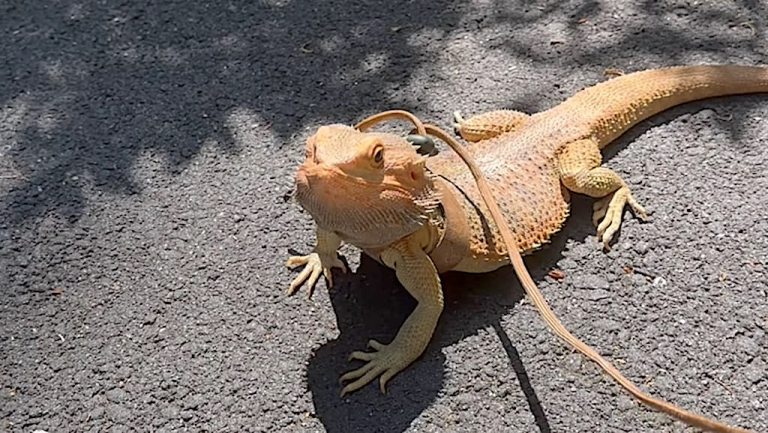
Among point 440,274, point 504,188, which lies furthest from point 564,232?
point 440,274

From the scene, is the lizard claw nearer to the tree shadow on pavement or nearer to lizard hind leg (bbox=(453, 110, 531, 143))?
lizard hind leg (bbox=(453, 110, 531, 143))

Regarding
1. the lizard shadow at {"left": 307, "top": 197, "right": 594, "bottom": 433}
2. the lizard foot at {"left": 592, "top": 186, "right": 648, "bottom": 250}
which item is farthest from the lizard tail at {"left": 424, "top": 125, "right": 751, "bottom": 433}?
the lizard foot at {"left": 592, "top": 186, "right": 648, "bottom": 250}

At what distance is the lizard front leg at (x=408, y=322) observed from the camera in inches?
114

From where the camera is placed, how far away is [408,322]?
9.70 ft

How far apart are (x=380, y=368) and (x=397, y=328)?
0.76 feet

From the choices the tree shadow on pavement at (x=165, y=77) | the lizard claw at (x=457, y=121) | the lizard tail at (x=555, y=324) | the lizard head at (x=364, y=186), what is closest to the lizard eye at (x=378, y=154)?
the lizard head at (x=364, y=186)

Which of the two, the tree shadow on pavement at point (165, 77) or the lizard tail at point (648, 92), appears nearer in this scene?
the lizard tail at point (648, 92)

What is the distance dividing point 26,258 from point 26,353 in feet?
1.58

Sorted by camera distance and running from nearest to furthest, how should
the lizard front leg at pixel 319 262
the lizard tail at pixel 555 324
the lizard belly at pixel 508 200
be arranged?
the lizard tail at pixel 555 324 < the lizard front leg at pixel 319 262 < the lizard belly at pixel 508 200

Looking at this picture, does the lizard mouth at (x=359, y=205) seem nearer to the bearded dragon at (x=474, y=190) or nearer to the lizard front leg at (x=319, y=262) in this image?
the bearded dragon at (x=474, y=190)

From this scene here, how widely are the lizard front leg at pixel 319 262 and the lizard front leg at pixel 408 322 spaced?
0.20 metres

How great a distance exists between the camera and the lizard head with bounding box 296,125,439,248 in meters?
2.62

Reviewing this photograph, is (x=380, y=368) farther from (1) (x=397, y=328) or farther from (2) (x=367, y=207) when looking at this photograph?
(2) (x=367, y=207)

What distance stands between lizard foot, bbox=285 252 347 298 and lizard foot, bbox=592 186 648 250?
3.15ft
